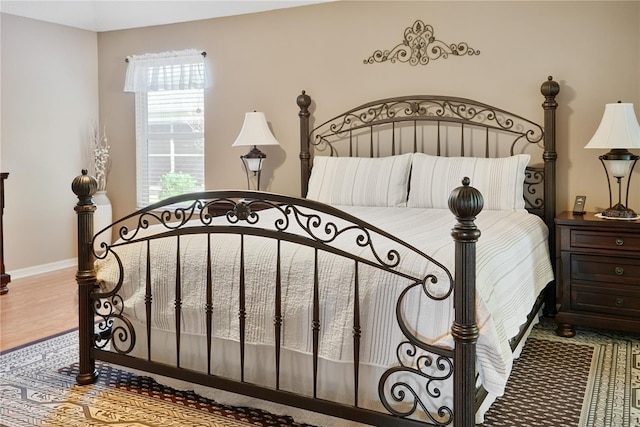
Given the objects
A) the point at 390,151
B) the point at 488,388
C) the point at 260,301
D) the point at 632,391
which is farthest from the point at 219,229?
the point at 390,151

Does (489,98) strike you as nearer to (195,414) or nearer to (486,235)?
(486,235)

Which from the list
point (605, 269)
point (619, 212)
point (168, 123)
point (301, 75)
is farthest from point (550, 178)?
point (168, 123)

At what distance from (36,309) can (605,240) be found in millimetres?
3813

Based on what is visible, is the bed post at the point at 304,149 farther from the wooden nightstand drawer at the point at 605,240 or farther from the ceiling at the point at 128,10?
the wooden nightstand drawer at the point at 605,240

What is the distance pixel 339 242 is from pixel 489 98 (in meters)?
2.25

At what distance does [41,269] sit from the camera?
525 centimetres

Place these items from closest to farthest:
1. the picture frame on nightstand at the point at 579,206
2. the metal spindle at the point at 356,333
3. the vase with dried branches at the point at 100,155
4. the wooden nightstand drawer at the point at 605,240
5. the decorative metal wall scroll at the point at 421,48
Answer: the metal spindle at the point at 356,333 < the wooden nightstand drawer at the point at 605,240 < the picture frame on nightstand at the point at 579,206 < the decorative metal wall scroll at the point at 421,48 < the vase with dried branches at the point at 100,155

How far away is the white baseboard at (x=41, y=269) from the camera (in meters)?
5.00

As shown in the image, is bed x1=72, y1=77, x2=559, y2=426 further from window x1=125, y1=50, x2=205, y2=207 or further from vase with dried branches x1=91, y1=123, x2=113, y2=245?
vase with dried branches x1=91, y1=123, x2=113, y2=245

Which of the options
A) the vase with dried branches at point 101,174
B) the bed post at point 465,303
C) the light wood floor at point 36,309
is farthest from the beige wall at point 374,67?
the bed post at point 465,303

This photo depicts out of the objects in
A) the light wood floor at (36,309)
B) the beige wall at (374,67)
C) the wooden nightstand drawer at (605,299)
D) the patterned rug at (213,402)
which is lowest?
the patterned rug at (213,402)

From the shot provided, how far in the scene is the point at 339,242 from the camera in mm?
2330

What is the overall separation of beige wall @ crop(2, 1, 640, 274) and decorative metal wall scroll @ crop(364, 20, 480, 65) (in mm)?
47

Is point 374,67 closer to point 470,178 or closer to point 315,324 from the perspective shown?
point 470,178
